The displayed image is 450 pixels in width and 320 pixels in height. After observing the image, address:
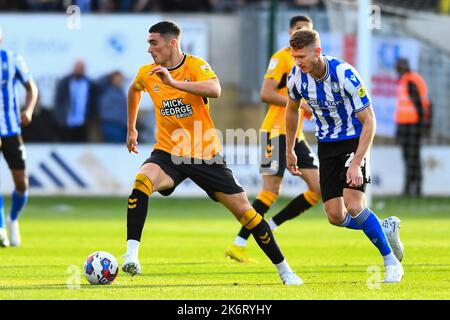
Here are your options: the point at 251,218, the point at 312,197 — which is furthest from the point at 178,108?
the point at 312,197

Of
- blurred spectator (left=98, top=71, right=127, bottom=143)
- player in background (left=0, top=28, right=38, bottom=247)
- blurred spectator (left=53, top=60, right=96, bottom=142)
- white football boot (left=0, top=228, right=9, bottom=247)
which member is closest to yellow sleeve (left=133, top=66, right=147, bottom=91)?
player in background (left=0, top=28, right=38, bottom=247)

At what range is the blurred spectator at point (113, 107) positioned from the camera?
2162cm

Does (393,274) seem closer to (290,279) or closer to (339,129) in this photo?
(290,279)

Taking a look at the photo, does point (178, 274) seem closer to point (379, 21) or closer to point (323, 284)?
point (323, 284)

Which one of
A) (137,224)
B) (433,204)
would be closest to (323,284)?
(137,224)

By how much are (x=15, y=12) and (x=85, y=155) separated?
11.3 ft

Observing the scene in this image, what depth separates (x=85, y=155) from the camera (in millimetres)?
21016

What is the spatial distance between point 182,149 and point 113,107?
12.9 meters

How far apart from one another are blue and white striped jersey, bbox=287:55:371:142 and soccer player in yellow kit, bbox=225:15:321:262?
185cm

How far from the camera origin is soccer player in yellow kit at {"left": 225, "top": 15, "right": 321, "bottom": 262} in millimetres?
10977

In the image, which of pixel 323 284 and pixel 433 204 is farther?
pixel 433 204

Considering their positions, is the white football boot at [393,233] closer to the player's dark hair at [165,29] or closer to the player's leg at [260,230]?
the player's leg at [260,230]

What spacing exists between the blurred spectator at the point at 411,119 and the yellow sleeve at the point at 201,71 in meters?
12.4
